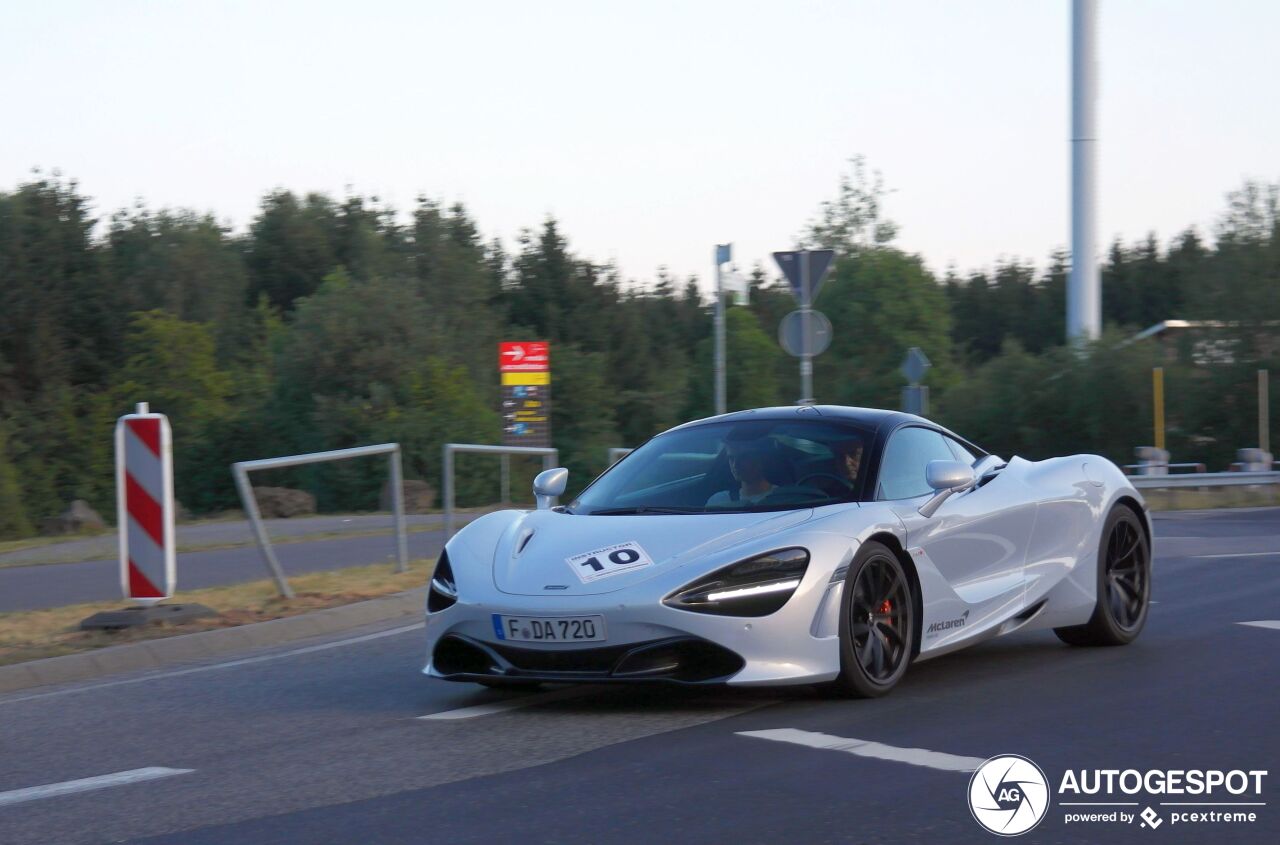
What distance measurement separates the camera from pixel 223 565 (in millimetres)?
14352

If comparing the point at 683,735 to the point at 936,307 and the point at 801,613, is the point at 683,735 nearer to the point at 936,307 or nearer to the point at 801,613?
the point at 801,613

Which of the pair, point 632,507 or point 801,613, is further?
point 632,507

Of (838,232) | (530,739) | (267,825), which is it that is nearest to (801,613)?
(530,739)

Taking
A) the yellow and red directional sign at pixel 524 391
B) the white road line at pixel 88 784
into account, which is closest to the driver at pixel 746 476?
the white road line at pixel 88 784

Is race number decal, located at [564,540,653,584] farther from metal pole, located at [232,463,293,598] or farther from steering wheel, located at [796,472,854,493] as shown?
metal pole, located at [232,463,293,598]

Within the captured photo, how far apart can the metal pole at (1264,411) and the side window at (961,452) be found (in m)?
24.8

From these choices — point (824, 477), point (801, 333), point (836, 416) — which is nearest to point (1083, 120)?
point (801, 333)

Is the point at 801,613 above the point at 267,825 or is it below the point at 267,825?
above

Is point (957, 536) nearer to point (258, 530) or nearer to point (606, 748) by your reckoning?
point (606, 748)

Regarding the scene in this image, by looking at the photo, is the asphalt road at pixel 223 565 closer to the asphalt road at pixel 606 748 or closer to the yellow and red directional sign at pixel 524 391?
the asphalt road at pixel 606 748

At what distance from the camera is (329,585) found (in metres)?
11.6

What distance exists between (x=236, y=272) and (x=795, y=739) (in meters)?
61.5

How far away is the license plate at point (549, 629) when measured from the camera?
6062 mm

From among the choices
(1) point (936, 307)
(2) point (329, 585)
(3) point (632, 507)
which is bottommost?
(2) point (329, 585)
